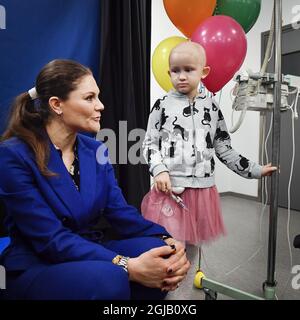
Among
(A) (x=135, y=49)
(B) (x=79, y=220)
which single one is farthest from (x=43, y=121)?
(A) (x=135, y=49)

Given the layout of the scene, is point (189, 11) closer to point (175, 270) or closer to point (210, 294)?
point (175, 270)

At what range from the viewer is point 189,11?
1564 mm

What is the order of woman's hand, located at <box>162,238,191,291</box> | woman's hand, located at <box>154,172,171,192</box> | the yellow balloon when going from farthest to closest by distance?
the yellow balloon, woman's hand, located at <box>154,172,171,192</box>, woman's hand, located at <box>162,238,191,291</box>

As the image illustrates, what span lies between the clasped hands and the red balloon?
100 cm

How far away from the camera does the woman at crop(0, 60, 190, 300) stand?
0.77 meters

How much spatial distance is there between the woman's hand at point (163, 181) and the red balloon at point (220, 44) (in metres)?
0.62

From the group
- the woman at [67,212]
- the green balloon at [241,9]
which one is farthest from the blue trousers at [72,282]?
the green balloon at [241,9]

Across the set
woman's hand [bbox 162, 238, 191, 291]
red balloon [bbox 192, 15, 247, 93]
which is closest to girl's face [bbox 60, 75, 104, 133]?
woman's hand [bbox 162, 238, 191, 291]

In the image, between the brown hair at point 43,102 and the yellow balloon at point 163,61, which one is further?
the yellow balloon at point 163,61

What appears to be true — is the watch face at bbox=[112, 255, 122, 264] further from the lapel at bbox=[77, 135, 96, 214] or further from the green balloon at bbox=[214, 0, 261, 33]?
the green balloon at bbox=[214, 0, 261, 33]

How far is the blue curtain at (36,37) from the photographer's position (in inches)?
51.7

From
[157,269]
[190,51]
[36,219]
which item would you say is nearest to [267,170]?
[190,51]

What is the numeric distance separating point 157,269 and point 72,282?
225 mm

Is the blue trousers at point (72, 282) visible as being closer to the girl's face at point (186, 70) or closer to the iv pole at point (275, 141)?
the girl's face at point (186, 70)
